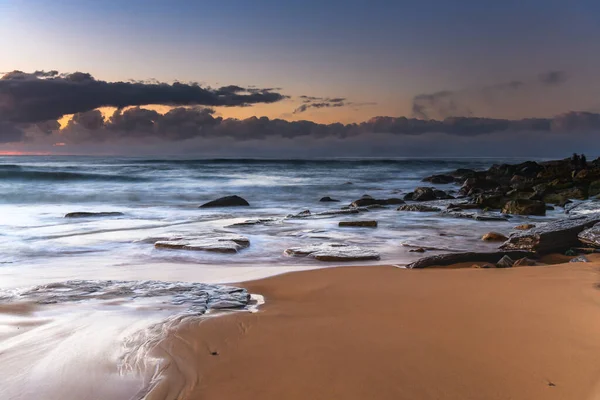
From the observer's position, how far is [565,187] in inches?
656

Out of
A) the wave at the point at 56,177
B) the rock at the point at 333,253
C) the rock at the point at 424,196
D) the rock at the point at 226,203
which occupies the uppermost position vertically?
the rock at the point at 333,253

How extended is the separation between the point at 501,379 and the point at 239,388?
1.33m

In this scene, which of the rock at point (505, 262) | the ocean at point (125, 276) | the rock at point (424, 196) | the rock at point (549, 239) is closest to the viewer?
the ocean at point (125, 276)

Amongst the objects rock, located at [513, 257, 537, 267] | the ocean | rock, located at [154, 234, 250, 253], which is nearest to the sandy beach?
the ocean

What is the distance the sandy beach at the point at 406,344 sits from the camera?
2.51m

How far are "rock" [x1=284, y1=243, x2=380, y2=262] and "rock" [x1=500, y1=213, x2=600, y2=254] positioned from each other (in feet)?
6.25

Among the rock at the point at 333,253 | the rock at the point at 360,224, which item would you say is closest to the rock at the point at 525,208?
the rock at the point at 360,224

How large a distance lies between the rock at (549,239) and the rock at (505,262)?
939 mm

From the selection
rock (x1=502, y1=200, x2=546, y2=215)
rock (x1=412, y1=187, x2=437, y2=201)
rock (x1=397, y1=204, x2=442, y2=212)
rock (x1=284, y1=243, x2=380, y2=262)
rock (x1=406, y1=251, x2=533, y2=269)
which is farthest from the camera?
rock (x1=412, y1=187, x2=437, y2=201)

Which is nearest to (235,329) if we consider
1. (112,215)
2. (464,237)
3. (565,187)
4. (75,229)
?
(464,237)

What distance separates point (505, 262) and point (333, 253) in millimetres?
2028

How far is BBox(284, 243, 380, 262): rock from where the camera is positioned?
20.4ft

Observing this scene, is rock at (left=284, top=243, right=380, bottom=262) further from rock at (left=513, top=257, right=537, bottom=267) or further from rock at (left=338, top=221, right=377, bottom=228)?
rock at (left=338, top=221, right=377, bottom=228)

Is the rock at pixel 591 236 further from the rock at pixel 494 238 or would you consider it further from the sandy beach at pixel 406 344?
the sandy beach at pixel 406 344
